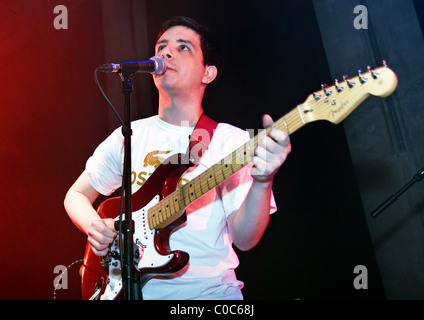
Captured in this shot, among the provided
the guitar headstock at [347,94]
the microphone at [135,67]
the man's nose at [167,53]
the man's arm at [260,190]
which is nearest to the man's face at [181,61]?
the man's nose at [167,53]

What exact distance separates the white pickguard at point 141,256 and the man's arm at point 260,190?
1.22 ft

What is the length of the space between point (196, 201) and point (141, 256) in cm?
41

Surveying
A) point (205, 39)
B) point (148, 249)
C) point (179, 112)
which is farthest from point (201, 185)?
point (205, 39)

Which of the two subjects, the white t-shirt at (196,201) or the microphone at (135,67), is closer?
the microphone at (135,67)

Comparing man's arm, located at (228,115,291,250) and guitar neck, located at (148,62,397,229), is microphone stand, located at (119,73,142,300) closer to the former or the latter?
guitar neck, located at (148,62,397,229)

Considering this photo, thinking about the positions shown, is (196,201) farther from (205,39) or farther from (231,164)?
(205,39)

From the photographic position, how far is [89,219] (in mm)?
2037

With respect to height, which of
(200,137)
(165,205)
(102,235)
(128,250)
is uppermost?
(200,137)

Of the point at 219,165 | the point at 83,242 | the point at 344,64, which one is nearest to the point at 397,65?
the point at 344,64

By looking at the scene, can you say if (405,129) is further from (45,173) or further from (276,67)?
(45,173)

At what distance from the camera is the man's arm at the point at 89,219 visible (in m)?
1.77

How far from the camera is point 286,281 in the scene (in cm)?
276

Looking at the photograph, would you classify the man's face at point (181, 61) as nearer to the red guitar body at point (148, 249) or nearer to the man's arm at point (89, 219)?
the red guitar body at point (148, 249)

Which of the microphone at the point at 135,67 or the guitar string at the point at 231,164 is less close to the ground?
the microphone at the point at 135,67
